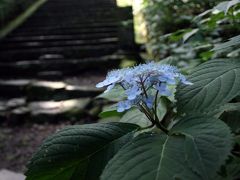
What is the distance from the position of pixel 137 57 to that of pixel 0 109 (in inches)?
98.2

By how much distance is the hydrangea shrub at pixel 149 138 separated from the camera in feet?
2.08

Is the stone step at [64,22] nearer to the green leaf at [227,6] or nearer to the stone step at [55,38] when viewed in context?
the stone step at [55,38]

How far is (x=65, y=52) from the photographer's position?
721 cm

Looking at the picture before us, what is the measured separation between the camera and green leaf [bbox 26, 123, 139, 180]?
2.45ft

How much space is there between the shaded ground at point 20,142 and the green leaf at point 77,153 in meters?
3.44

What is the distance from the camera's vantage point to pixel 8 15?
877 cm

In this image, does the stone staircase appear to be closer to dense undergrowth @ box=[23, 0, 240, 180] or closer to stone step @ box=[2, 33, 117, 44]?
stone step @ box=[2, 33, 117, 44]

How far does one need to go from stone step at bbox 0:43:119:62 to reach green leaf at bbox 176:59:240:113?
635 centimetres

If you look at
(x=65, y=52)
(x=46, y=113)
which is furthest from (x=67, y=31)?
(x=46, y=113)

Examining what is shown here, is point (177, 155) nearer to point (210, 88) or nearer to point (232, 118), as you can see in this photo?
point (210, 88)

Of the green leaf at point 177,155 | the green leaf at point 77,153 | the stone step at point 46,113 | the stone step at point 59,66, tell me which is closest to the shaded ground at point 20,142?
the stone step at point 46,113

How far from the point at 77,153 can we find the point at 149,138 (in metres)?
Result: 0.15

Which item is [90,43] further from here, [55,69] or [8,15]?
[8,15]

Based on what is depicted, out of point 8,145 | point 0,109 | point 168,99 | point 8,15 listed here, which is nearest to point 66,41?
point 8,15
